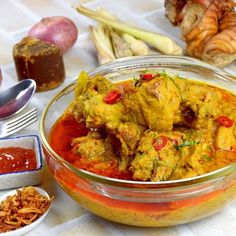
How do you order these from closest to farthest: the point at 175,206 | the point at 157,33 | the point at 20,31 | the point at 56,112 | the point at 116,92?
the point at 175,206 < the point at 116,92 < the point at 56,112 < the point at 157,33 < the point at 20,31

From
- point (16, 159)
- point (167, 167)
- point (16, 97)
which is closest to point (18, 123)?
point (16, 97)

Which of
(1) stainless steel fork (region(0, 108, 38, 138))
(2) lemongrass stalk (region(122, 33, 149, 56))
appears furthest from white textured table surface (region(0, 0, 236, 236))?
(2) lemongrass stalk (region(122, 33, 149, 56))

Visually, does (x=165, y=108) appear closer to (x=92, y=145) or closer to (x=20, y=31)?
(x=92, y=145)

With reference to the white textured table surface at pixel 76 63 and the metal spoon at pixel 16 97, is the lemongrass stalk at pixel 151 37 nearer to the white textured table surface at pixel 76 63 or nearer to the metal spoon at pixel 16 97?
the white textured table surface at pixel 76 63

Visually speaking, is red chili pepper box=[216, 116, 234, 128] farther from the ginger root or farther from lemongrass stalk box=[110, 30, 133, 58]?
lemongrass stalk box=[110, 30, 133, 58]

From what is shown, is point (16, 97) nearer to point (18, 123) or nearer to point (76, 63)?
point (18, 123)

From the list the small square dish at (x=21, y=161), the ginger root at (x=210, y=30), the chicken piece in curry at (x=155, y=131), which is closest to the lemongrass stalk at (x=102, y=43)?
the ginger root at (x=210, y=30)

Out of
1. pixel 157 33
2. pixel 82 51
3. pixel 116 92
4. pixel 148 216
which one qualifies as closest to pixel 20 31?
pixel 82 51
